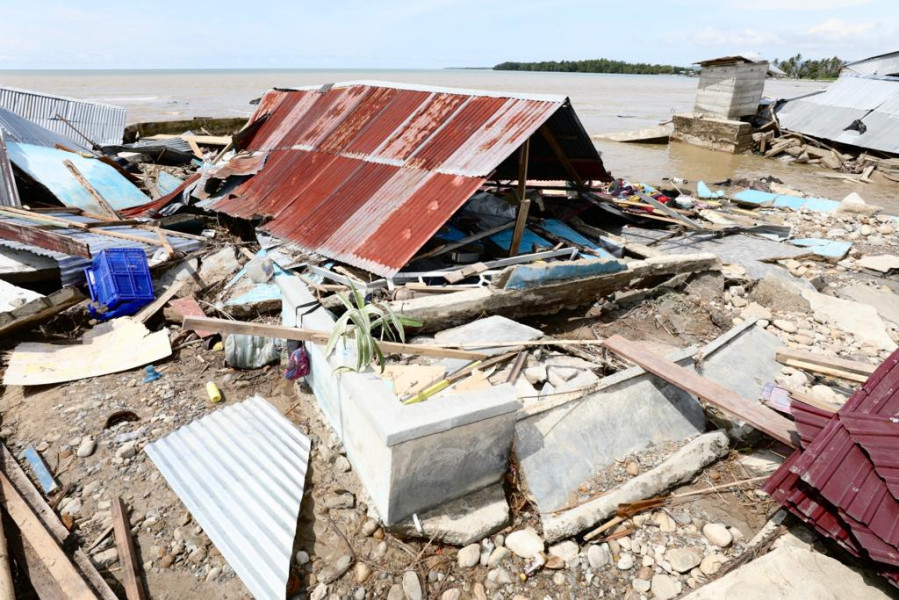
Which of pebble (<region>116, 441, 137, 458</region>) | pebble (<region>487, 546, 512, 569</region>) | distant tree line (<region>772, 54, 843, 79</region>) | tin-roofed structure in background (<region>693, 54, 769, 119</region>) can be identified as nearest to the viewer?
pebble (<region>487, 546, 512, 569</region>)

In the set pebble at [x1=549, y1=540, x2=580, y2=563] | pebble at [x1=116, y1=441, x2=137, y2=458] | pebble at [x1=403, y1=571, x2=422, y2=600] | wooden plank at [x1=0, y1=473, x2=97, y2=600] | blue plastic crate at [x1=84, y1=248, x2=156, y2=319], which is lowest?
pebble at [x1=403, y1=571, x2=422, y2=600]

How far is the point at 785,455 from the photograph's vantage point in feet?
14.2

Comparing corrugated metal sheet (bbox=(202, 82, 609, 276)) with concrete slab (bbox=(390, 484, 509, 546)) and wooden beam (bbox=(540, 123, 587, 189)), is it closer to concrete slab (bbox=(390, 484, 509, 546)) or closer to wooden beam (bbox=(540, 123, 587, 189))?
wooden beam (bbox=(540, 123, 587, 189))

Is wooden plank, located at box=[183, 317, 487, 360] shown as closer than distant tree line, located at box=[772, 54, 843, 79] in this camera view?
Yes

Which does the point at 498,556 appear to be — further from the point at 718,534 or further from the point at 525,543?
the point at 718,534

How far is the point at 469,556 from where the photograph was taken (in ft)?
11.8

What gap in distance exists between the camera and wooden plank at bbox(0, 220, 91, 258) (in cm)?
665

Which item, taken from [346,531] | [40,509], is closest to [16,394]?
[40,509]

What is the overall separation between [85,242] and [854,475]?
9356 mm

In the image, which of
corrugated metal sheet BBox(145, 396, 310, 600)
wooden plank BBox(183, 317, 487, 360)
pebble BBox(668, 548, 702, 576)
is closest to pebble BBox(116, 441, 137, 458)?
corrugated metal sheet BBox(145, 396, 310, 600)

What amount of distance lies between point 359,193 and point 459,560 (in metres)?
5.31

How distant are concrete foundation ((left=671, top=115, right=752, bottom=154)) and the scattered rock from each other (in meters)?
25.6

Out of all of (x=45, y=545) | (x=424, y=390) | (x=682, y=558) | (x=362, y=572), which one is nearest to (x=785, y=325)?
(x=682, y=558)

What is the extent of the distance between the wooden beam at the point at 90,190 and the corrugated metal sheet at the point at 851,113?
26.5m
